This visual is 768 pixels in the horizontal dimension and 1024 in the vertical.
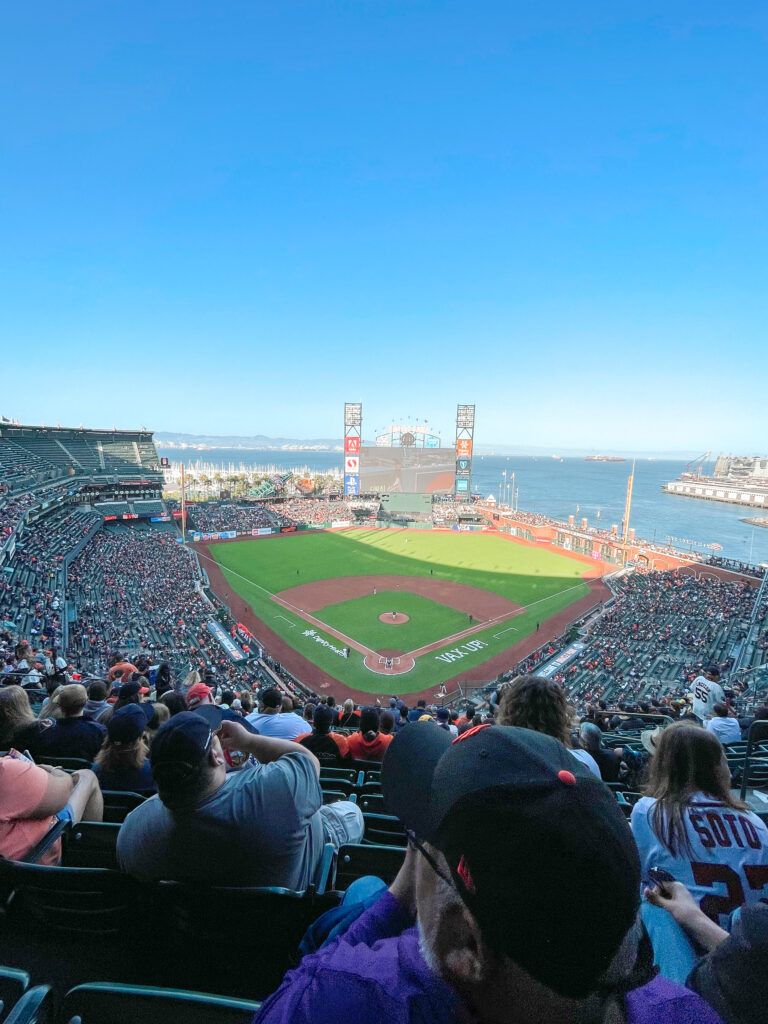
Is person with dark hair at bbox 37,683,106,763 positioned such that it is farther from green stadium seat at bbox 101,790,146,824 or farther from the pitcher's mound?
the pitcher's mound

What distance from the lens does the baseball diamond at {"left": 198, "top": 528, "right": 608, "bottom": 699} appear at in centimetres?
2433

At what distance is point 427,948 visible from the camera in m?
1.16

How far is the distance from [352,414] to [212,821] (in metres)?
59.7

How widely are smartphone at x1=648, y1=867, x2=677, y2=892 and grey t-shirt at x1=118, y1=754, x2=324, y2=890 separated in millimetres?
1592

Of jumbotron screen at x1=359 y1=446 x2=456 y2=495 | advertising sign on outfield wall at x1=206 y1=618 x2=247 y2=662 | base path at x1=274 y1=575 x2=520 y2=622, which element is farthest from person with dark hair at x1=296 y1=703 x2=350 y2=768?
jumbotron screen at x1=359 y1=446 x2=456 y2=495

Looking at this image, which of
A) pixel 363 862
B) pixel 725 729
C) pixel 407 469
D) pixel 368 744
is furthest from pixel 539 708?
pixel 407 469

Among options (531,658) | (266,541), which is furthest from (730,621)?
(266,541)

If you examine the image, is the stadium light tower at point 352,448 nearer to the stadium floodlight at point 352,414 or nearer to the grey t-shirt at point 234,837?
the stadium floodlight at point 352,414

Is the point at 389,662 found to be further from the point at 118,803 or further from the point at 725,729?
the point at 118,803

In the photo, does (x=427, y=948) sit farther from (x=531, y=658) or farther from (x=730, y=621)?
(x=730, y=621)

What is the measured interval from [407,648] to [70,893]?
80.5 feet

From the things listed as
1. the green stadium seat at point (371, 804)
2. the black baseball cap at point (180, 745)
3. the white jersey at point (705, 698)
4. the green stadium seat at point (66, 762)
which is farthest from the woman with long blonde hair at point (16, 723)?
the white jersey at point (705, 698)

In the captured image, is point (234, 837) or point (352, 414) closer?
point (234, 837)

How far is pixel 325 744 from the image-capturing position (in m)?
5.74
